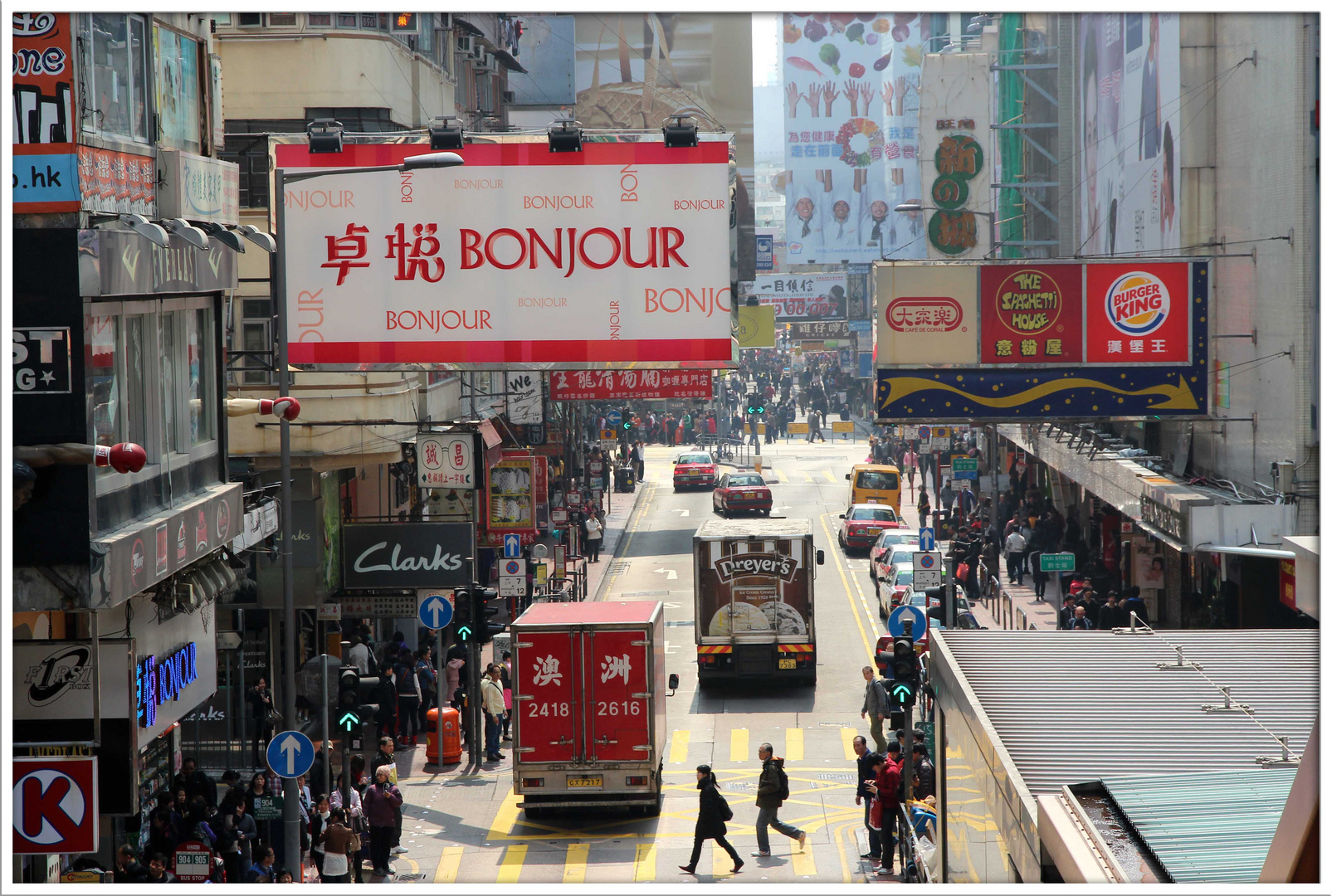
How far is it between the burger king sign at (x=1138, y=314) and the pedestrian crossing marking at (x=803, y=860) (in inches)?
Result: 544

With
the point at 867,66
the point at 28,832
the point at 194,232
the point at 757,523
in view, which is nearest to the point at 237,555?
the point at 194,232

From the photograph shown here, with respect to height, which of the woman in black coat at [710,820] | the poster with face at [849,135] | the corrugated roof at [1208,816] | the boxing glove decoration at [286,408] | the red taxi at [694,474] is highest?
the poster with face at [849,135]

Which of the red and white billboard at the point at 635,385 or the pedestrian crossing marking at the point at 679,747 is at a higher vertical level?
the red and white billboard at the point at 635,385

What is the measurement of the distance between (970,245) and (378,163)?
31.4 metres

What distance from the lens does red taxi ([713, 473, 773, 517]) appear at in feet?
170

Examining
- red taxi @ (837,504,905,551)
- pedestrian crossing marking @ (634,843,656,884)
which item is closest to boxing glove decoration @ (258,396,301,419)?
pedestrian crossing marking @ (634,843,656,884)

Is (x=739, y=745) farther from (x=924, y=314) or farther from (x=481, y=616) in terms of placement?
(x=924, y=314)

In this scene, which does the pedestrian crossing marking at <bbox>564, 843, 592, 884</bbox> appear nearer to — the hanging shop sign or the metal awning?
the metal awning

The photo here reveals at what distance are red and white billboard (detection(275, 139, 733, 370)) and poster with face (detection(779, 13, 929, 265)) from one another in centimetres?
11166

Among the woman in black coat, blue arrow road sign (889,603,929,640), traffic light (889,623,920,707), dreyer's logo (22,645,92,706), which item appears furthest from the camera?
blue arrow road sign (889,603,929,640)

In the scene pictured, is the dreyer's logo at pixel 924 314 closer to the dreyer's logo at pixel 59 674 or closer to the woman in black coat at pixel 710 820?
the woman in black coat at pixel 710 820

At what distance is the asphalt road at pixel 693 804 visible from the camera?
60.3ft

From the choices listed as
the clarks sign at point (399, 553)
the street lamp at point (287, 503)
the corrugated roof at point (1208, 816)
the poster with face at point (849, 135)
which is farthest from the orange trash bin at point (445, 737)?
the poster with face at point (849, 135)

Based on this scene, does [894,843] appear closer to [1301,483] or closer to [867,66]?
[1301,483]
